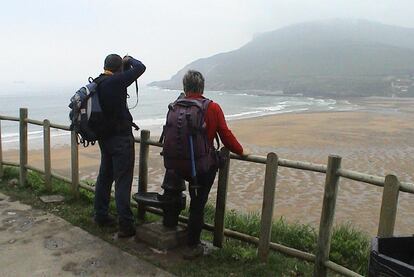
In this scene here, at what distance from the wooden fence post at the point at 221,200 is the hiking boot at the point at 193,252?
0.94 feet

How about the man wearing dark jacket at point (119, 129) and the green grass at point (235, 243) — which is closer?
the green grass at point (235, 243)

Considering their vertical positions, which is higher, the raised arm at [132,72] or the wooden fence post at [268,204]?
the raised arm at [132,72]

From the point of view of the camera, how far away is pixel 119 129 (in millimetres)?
Result: 4695

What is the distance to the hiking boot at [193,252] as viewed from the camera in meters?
4.35

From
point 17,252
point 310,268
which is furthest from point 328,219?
point 17,252

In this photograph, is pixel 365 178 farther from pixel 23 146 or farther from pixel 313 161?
pixel 313 161

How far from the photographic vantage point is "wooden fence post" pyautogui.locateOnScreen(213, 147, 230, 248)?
14.9 ft

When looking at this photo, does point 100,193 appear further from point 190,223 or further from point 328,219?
point 328,219

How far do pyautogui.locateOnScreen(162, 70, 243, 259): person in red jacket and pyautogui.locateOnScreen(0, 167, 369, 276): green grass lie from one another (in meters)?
0.23

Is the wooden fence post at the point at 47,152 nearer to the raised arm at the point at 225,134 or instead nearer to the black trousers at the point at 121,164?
the black trousers at the point at 121,164

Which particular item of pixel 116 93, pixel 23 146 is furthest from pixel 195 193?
pixel 23 146

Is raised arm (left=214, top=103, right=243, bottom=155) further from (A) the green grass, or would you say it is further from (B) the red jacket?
(A) the green grass

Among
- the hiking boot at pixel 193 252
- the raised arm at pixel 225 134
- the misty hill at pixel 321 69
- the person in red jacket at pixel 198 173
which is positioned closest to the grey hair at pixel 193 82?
the person in red jacket at pixel 198 173

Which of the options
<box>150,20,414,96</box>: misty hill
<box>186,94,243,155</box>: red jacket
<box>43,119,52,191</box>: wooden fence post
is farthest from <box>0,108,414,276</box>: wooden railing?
<box>150,20,414,96</box>: misty hill
